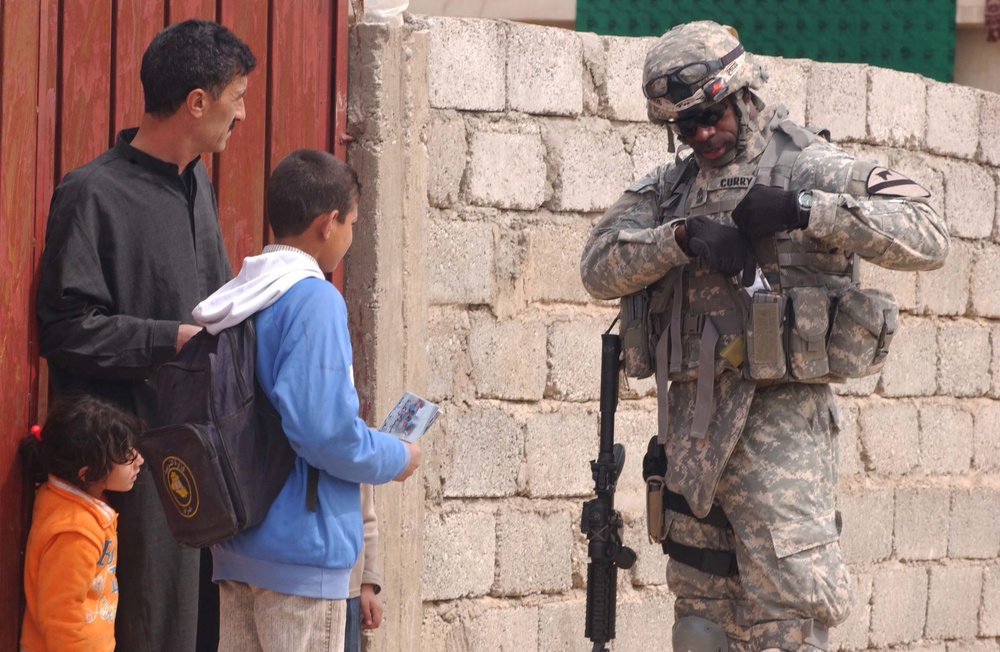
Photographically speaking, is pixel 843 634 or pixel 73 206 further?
pixel 843 634

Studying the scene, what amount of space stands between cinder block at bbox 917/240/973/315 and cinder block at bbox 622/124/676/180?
4.96 ft

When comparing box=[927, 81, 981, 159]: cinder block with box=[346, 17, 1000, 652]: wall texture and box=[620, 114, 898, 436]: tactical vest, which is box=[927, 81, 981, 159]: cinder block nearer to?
box=[346, 17, 1000, 652]: wall texture

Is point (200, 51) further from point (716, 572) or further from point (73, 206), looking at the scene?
point (716, 572)

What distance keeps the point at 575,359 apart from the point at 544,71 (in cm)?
105

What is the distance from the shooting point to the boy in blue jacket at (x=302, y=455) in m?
2.92

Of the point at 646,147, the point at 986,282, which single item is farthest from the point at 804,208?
the point at 986,282

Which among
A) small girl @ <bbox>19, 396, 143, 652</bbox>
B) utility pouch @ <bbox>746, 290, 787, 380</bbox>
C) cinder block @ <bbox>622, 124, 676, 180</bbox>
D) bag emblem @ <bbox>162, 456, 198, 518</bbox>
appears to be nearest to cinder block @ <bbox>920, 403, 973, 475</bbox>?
cinder block @ <bbox>622, 124, 676, 180</bbox>

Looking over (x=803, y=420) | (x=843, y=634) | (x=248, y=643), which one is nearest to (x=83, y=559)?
(x=248, y=643)

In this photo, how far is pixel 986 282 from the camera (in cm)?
651

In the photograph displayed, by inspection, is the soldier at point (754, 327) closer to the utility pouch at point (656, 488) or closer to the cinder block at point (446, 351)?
the utility pouch at point (656, 488)

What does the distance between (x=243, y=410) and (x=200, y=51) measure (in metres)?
0.98

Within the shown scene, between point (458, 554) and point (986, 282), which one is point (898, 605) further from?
point (458, 554)

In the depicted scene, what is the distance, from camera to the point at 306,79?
4.57 meters

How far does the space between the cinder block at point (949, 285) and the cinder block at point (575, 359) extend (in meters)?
1.82
